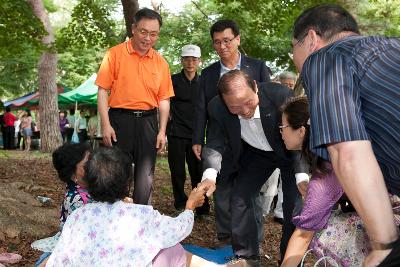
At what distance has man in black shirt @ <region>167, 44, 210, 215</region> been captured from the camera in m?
6.31

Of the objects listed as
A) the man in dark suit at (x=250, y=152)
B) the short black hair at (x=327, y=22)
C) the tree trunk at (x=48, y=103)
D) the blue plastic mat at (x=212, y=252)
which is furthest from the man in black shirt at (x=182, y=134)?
the tree trunk at (x=48, y=103)

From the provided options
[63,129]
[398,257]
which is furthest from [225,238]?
[63,129]

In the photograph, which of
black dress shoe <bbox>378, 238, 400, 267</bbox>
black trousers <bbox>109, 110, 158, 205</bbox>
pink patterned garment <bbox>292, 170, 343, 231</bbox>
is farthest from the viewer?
black trousers <bbox>109, 110, 158, 205</bbox>

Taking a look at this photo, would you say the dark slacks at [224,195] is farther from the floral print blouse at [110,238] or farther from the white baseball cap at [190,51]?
the white baseball cap at [190,51]

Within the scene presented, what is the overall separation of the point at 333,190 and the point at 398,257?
2.95ft

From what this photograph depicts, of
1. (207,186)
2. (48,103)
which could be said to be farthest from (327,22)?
(48,103)

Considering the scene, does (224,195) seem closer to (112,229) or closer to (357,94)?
(112,229)

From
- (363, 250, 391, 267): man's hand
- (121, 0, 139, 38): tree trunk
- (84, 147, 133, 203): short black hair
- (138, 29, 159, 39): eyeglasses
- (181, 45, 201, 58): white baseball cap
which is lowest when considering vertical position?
(363, 250, 391, 267): man's hand

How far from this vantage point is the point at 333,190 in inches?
98.7

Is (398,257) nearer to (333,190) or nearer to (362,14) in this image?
(333,190)

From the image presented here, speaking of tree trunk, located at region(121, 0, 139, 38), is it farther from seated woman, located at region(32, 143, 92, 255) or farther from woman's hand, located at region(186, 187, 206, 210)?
woman's hand, located at region(186, 187, 206, 210)

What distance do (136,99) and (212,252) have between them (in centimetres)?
151

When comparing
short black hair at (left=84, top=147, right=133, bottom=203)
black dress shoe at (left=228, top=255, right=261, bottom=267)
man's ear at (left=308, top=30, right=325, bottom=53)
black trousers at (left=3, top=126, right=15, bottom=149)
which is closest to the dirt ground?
black dress shoe at (left=228, top=255, right=261, bottom=267)

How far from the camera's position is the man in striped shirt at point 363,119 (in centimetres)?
162
